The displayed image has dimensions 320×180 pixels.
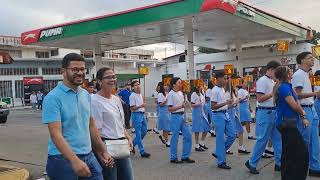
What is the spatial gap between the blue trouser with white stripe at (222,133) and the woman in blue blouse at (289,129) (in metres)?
1.90

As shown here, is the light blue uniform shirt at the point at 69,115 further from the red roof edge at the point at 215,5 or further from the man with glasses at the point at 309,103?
the red roof edge at the point at 215,5

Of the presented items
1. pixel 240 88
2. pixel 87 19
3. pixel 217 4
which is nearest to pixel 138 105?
pixel 240 88

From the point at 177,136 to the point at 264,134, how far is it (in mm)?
2055

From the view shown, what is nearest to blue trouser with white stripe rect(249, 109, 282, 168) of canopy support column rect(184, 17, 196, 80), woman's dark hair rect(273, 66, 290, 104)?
woman's dark hair rect(273, 66, 290, 104)

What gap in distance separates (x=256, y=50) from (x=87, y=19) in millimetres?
16931

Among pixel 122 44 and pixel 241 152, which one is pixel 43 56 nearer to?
pixel 122 44

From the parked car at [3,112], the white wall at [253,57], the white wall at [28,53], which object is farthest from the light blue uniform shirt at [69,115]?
the white wall at [28,53]

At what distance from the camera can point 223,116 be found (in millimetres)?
7746

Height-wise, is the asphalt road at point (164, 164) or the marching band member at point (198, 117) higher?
the marching band member at point (198, 117)

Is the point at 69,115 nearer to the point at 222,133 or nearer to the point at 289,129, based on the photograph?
the point at 289,129

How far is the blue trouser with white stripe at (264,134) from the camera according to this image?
6.84 m

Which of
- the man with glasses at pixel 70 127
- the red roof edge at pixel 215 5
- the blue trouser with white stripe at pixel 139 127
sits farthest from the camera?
the red roof edge at pixel 215 5

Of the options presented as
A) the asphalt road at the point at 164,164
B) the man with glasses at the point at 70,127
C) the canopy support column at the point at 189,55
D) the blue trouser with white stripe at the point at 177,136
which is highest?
the canopy support column at the point at 189,55

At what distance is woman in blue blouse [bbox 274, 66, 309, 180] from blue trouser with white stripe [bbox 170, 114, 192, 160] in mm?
2756
